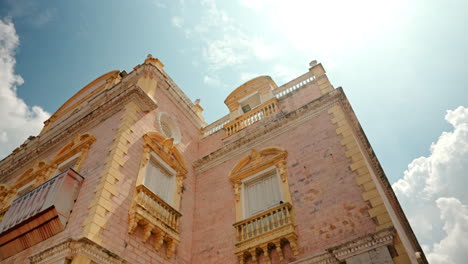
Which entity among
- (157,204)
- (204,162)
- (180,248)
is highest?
(204,162)

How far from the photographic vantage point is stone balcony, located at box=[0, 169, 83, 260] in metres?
8.38

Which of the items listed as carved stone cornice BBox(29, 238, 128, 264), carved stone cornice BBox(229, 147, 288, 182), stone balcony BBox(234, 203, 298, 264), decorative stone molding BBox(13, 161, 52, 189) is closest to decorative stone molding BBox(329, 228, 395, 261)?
stone balcony BBox(234, 203, 298, 264)

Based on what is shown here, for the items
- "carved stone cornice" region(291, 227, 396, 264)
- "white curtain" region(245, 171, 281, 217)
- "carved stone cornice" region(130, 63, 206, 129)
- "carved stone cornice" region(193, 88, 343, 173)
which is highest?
"carved stone cornice" region(130, 63, 206, 129)

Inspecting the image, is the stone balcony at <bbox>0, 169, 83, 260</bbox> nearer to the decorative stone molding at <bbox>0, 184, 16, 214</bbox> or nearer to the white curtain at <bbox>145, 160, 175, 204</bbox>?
the white curtain at <bbox>145, 160, 175, 204</bbox>

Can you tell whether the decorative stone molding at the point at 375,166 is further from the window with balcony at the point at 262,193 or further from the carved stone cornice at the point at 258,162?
the window with balcony at the point at 262,193

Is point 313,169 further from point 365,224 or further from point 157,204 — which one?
point 157,204

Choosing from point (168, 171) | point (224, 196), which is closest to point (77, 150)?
point (168, 171)

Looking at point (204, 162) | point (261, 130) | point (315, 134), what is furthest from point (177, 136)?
point (315, 134)

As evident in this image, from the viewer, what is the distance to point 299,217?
9188 mm

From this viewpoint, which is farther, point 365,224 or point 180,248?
point 180,248

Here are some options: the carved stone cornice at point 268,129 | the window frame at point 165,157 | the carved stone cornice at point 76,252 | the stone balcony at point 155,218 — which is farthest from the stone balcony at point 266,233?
the carved stone cornice at point 76,252

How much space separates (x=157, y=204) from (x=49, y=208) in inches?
119

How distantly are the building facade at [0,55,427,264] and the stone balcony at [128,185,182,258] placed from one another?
36mm

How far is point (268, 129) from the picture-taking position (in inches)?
492
